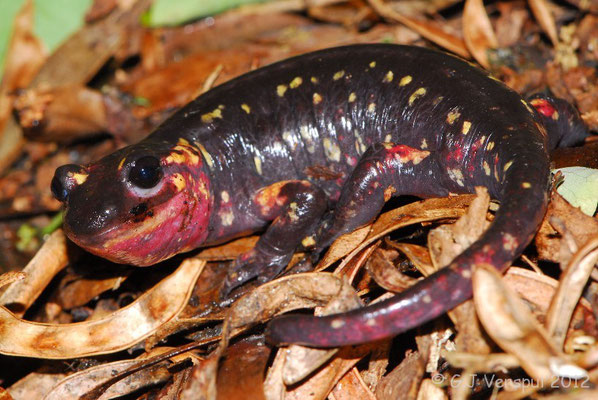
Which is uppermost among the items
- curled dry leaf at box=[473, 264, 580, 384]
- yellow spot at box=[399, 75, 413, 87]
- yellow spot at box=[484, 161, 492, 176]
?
yellow spot at box=[399, 75, 413, 87]

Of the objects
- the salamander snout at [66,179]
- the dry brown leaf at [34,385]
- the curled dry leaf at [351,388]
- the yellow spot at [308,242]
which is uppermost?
the salamander snout at [66,179]

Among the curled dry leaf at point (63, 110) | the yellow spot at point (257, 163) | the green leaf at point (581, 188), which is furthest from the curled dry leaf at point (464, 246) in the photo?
the curled dry leaf at point (63, 110)

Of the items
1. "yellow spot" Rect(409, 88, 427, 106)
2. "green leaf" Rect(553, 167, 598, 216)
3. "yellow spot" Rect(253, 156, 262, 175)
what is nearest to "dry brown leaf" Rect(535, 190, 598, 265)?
"green leaf" Rect(553, 167, 598, 216)

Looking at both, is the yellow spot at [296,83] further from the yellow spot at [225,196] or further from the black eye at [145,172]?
the black eye at [145,172]

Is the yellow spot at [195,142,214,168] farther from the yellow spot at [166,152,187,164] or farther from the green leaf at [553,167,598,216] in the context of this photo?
the green leaf at [553,167,598,216]

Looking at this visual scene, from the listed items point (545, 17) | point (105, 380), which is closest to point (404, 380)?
point (105, 380)

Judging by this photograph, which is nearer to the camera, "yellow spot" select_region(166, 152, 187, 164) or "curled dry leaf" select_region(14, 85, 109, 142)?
"yellow spot" select_region(166, 152, 187, 164)

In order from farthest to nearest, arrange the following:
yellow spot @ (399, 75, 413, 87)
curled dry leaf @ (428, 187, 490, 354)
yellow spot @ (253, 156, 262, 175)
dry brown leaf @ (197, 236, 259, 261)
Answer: yellow spot @ (253, 156, 262, 175) < dry brown leaf @ (197, 236, 259, 261) < yellow spot @ (399, 75, 413, 87) < curled dry leaf @ (428, 187, 490, 354)
